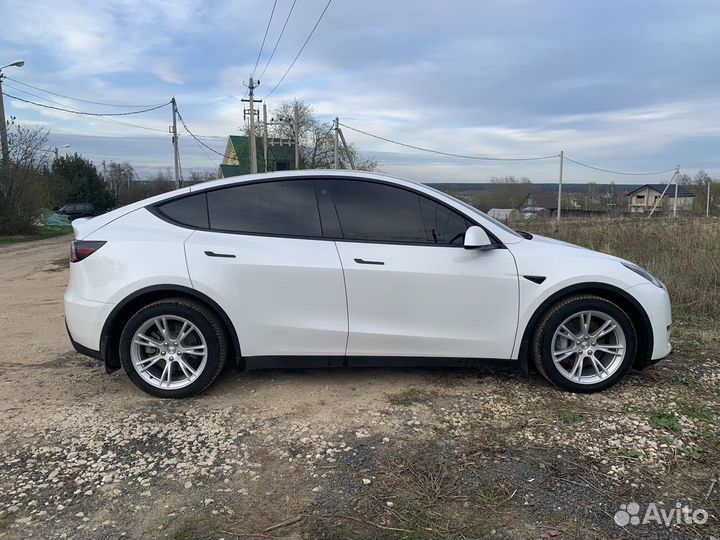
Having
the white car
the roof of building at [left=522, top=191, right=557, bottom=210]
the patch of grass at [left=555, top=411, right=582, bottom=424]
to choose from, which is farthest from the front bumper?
the roof of building at [left=522, top=191, right=557, bottom=210]

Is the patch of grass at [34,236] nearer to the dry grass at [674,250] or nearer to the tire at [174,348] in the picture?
the tire at [174,348]

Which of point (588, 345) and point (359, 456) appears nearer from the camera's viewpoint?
point (359, 456)

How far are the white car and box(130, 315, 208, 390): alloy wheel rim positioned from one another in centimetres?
1

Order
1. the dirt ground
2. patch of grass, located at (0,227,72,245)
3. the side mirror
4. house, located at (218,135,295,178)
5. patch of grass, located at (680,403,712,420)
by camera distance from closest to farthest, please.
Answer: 1. the dirt ground
2. patch of grass, located at (680,403,712,420)
3. the side mirror
4. patch of grass, located at (0,227,72,245)
5. house, located at (218,135,295,178)

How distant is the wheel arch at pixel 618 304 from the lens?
12.2 feet

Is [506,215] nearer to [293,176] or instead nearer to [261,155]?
[293,176]

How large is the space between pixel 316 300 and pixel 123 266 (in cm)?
141

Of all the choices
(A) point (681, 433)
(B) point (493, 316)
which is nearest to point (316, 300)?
(B) point (493, 316)

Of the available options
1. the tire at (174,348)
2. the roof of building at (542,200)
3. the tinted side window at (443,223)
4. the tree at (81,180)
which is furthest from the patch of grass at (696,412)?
the roof of building at (542,200)

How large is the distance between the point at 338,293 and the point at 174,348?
128 cm

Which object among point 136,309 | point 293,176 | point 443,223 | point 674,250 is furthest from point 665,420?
point 674,250

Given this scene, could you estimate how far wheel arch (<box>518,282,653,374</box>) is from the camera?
12.2ft

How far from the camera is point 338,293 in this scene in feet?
12.1

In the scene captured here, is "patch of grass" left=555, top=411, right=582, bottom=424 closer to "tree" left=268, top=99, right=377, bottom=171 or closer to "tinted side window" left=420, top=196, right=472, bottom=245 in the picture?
"tinted side window" left=420, top=196, right=472, bottom=245
